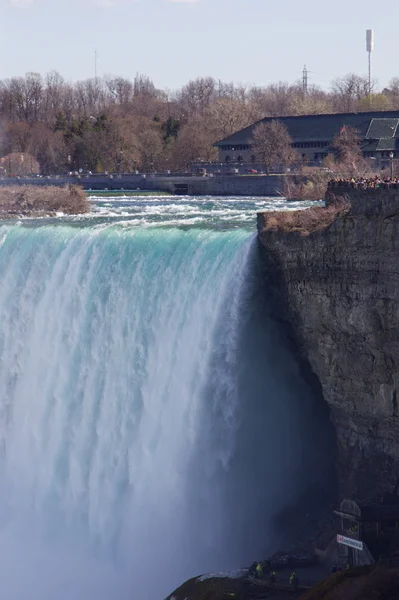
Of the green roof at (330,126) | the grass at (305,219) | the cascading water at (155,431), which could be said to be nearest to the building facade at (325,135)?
the green roof at (330,126)

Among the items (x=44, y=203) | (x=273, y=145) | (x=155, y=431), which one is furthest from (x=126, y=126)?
(x=155, y=431)

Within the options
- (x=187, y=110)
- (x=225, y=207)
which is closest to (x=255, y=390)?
(x=225, y=207)

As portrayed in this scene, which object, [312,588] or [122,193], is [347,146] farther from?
[312,588]

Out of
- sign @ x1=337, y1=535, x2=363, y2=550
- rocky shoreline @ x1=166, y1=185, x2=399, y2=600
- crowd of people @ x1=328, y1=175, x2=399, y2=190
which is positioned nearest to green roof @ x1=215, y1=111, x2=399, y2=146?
crowd of people @ x1=328, y1=175, x2=399, y2=190

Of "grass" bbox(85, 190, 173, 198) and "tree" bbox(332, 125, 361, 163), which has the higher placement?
"tree" bbox(332, 125, 361, 163)

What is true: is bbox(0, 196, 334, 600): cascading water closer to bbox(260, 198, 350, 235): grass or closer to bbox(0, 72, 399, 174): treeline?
bbox(260, 198, 350, 235): grass

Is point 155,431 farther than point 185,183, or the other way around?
point 185,183
